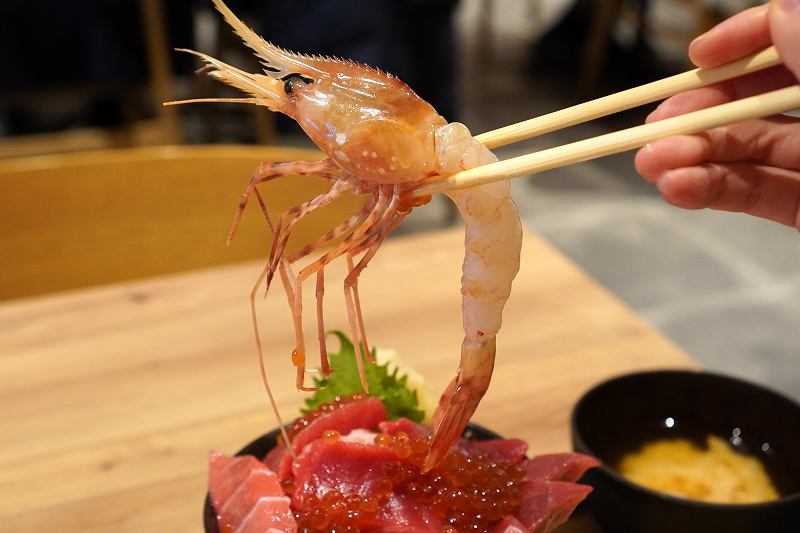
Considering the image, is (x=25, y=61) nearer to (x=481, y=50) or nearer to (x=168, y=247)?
(x=168, y=247)

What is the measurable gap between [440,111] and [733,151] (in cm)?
199

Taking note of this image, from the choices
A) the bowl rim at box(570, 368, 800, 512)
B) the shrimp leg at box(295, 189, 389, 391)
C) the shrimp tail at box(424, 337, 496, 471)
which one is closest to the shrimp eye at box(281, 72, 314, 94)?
the shrimp leg at box(295, 189, 389, 391)

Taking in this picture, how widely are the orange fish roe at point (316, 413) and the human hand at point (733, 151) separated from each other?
374 millimetres

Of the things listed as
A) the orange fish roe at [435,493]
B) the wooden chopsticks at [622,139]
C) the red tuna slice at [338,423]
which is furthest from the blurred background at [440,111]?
the wooden chopsticks at [622,139]

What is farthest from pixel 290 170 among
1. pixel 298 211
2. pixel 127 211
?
pixel 127 211

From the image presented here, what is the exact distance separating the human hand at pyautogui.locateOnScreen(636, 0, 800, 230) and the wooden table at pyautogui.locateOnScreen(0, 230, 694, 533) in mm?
364

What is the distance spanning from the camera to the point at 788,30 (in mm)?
595

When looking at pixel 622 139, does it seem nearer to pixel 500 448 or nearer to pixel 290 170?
pixel 290 170

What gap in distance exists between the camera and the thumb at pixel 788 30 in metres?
0.59

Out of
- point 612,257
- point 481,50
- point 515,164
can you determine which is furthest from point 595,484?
point 481,50

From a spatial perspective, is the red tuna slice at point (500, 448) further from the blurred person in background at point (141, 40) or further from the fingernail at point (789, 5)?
the blurred person in background at point (141, 40)

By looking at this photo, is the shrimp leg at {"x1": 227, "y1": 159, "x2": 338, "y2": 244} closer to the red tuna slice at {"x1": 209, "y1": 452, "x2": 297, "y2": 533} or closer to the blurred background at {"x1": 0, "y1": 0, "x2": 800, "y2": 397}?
the red tuna slice at {"x1": 209, "y1": 452, "x2": 297, "y2": 533}

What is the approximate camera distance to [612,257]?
3.05m

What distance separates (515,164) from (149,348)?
843 mm
